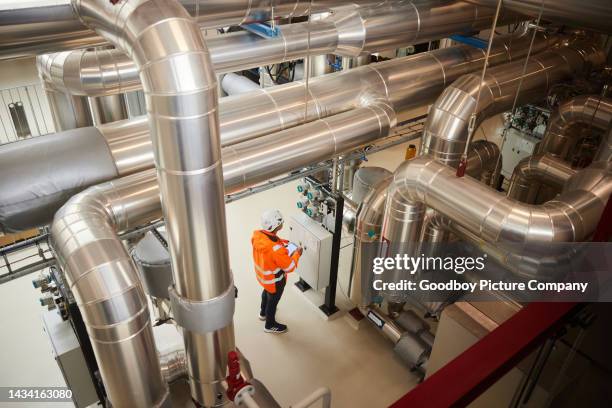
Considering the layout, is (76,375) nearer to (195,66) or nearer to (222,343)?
(222,343)

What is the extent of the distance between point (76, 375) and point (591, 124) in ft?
15.5

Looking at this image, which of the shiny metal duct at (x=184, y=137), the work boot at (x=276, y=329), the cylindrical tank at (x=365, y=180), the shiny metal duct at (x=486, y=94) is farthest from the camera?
the cylindrical tank at (x=365, y=180)

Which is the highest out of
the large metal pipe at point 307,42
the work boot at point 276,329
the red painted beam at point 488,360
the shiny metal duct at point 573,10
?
the shiny metal duct at point 573,10

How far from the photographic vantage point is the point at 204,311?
2609 mm

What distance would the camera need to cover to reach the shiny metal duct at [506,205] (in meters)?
3.07

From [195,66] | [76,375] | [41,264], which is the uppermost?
[195,66]

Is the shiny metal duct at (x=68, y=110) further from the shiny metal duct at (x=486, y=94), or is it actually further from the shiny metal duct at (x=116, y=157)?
the shiny metal duct at (x=486, y=94)

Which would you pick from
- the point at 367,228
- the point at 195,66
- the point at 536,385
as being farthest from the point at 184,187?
the point at 367,228

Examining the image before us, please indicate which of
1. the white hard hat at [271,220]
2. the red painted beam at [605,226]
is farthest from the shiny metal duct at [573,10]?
the white hard hat at [271,220]

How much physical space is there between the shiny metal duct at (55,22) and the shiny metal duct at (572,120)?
3075mm

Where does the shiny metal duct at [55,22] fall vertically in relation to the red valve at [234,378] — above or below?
above

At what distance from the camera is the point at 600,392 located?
184cm

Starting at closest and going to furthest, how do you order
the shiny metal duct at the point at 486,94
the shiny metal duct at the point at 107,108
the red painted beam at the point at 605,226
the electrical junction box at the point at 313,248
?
the red painted beam at the point at 605,226 < the shiny metal duct at the point at 107,108 < the shiny metal duct at the point at 486,94 < the electrical junction box at the point at 313,248

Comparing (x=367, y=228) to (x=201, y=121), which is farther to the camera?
(x=367, y=228)
